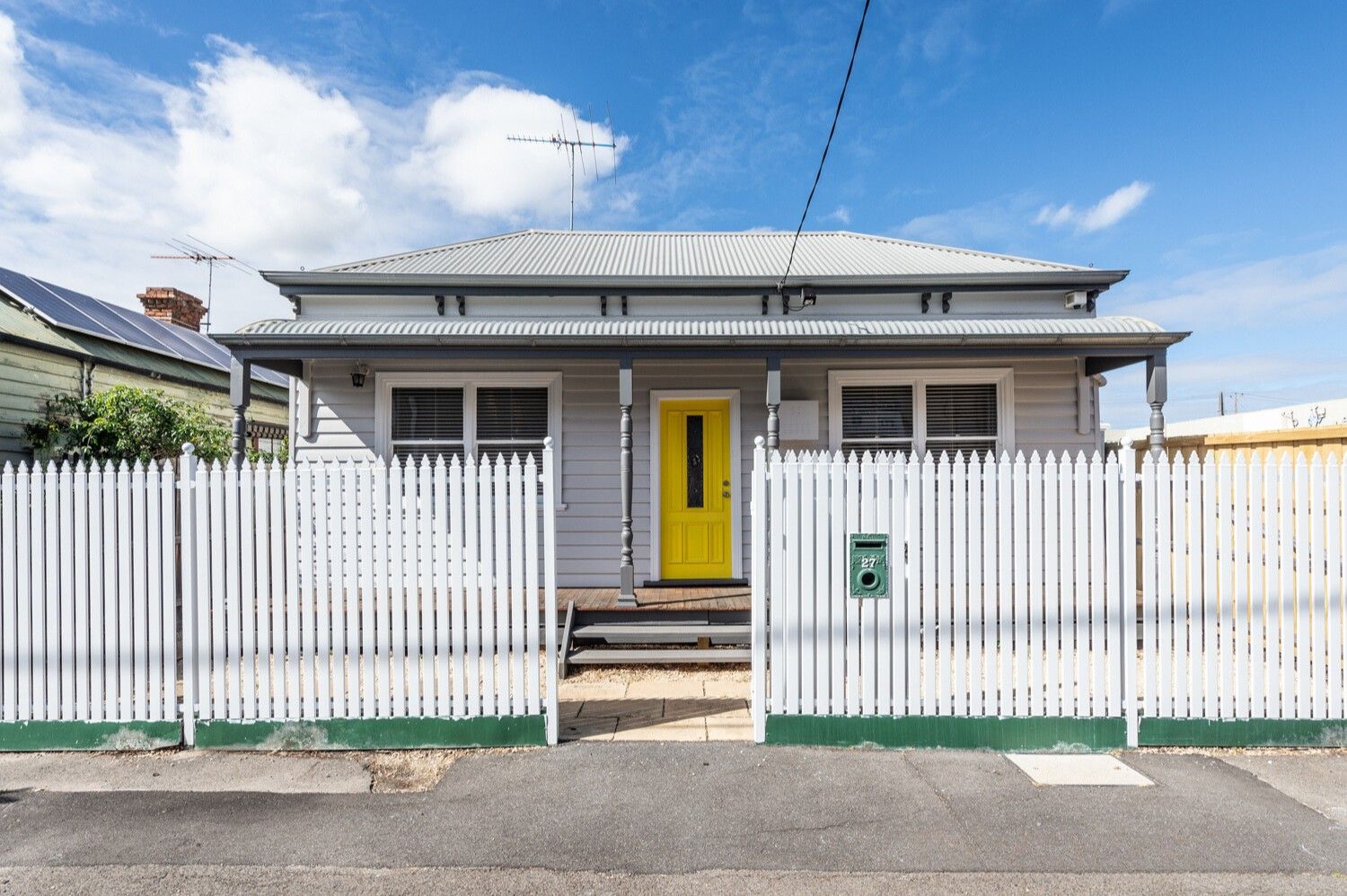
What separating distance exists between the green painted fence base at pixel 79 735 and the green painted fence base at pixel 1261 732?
20.8 ft

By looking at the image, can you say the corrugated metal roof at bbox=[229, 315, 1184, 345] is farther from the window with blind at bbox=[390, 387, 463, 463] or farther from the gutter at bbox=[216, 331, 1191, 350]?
the window with blind at bbox=[390, 387, 463, 463]

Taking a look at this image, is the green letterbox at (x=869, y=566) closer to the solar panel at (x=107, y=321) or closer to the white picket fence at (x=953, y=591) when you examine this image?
the white picket fence at (x=953, y=591)

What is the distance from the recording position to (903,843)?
10.9 ft

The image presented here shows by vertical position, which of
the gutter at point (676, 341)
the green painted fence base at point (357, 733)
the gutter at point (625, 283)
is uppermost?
the gutter at point (625, 283)

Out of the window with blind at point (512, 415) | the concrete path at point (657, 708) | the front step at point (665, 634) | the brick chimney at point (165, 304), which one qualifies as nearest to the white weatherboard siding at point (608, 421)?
the window with blind at point (512, 415)

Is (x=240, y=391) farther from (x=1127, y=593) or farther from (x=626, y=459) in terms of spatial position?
(x=1127, y=593)

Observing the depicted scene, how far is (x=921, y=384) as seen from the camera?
8297mm

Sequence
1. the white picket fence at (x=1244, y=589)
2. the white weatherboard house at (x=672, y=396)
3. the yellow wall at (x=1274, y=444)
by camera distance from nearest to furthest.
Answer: the white picket fence at (x=1244, y=589), the yellow wall at (x=1274, y=444), the white weatherboard house at (x=672, y=396)

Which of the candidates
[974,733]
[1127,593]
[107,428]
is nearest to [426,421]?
[107,428]

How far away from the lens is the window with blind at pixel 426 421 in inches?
322

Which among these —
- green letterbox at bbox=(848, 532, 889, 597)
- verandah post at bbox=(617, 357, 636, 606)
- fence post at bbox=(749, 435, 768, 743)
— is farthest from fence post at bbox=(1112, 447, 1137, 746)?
verandah post at bbox=(617, 357, 636, 606)

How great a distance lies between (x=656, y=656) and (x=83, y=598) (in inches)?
157

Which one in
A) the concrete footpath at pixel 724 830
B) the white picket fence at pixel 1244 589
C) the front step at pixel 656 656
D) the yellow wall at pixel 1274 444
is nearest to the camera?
the concrete footpath at pixel 724 830

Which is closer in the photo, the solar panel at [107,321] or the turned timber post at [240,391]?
the turned timber post at [240,391]
